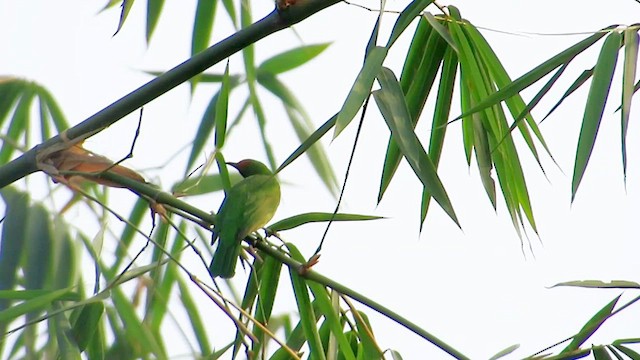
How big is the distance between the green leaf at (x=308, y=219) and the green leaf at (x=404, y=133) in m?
0.19

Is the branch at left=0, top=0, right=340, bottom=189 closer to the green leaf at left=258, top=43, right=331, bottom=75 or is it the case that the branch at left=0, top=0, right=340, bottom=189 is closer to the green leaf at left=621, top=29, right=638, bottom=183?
the green leaf at left=621, top=29, right=638, bottom=183

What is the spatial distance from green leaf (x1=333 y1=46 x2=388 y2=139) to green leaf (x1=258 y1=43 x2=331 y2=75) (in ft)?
3.17

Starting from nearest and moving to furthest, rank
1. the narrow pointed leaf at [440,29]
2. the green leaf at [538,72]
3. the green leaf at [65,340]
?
the green leaf at [538,72] < the narrow pointed leaf at [440,29] < the green leaf at [65,340]

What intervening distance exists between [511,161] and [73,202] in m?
0.98

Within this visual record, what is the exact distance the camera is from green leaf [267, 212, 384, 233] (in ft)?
4.99

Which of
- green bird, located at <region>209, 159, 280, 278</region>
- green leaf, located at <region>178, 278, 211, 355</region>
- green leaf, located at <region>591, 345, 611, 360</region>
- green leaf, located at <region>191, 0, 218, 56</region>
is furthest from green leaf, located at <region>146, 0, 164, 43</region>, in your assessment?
green leaf, located at <region>591, 345, 611, 360</region>

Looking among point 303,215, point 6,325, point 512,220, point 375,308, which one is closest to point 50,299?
point 6,325

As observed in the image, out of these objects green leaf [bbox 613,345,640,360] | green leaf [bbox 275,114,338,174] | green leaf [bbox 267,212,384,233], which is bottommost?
green leaf [bbox 613,345,640,360]

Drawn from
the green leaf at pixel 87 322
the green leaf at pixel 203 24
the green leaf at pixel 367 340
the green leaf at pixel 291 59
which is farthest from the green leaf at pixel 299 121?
the green leaf at pixel 367 340

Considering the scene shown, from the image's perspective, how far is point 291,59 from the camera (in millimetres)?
2256

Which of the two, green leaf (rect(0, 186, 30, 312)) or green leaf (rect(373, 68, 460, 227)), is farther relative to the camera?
green leaf (rect(0, 186, 30, 312))

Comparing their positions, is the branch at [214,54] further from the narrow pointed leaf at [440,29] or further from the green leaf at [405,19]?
the narrow pointed leaf at [440,29]

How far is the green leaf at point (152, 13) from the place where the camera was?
1.89 meters

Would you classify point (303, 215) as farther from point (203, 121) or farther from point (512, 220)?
point (203, 121)
